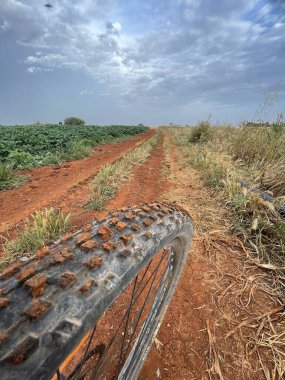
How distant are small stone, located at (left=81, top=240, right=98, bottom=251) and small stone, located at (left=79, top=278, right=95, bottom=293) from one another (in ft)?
0.43

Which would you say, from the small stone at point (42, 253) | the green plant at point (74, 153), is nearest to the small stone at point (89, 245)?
the small stone at point (42, 253)

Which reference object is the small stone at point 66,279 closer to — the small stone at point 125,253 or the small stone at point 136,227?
the small stone at point 125,253

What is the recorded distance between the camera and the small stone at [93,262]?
0.85 metres

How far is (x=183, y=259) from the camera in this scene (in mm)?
1882

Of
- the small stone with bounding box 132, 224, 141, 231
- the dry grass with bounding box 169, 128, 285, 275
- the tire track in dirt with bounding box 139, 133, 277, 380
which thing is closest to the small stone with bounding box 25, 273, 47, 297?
the small stone with bounding box 132, 224, 141, 231

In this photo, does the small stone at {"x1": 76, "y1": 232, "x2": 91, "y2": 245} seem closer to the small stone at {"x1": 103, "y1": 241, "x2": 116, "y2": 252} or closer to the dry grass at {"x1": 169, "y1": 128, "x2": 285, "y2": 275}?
the small stone at {"x1": 103, "y1": 241, "x2": 116, "y2": 252}

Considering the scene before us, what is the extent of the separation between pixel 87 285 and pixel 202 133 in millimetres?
12769

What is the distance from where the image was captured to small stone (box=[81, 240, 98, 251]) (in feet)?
2.99

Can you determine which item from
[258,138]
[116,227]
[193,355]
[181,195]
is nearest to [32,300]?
[116,227]

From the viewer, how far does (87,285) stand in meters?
0.79

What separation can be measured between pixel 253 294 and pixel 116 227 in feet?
6.90

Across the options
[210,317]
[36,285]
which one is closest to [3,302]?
[36,285]

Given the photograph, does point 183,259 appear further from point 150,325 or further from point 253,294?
point 253,294

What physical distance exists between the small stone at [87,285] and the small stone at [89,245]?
0.13 metres
